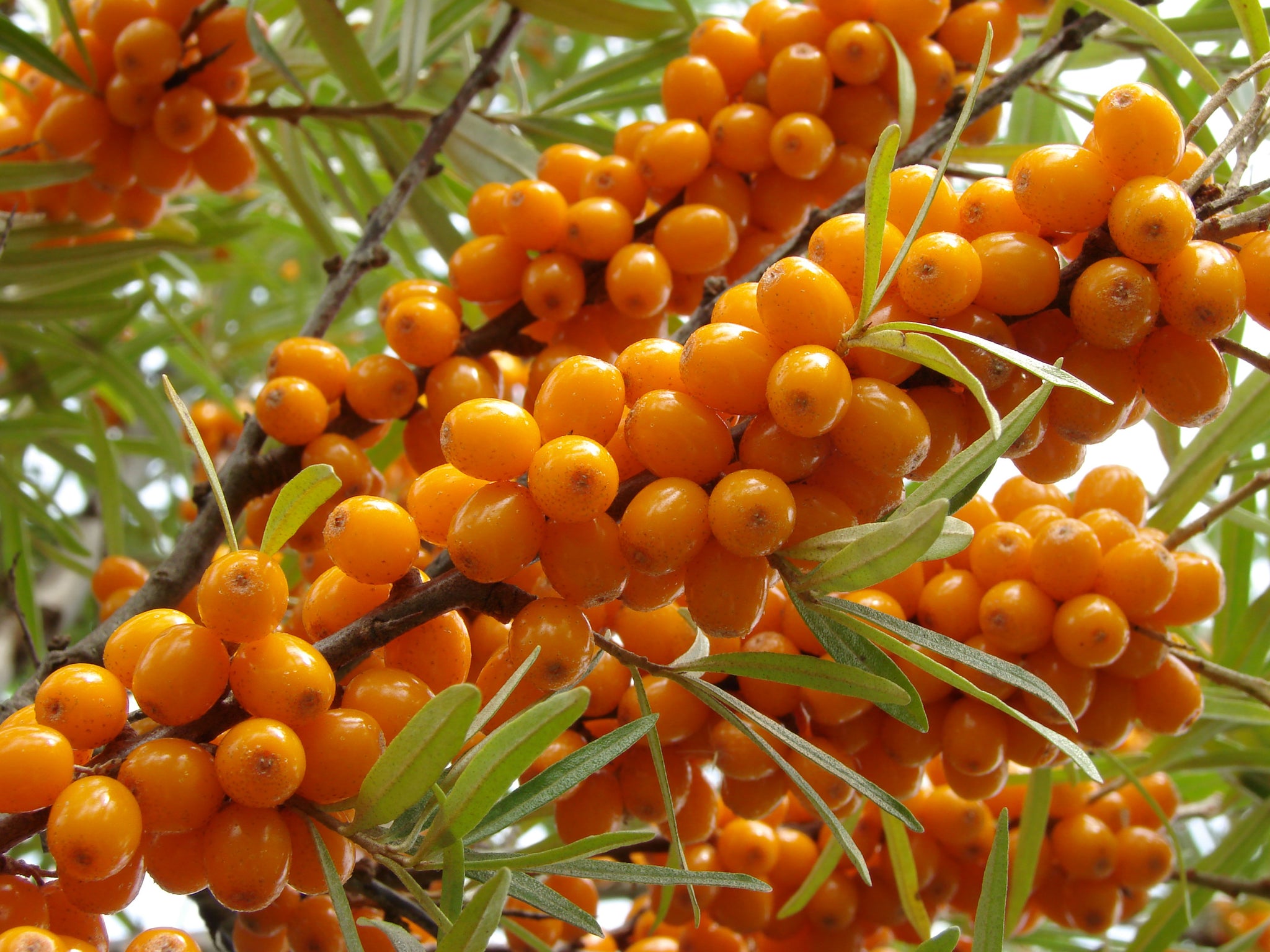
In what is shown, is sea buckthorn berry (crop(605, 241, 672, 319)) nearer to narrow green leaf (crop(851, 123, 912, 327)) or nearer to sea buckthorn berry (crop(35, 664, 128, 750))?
narrow green leaf (crop(851, 123, 912, 327))

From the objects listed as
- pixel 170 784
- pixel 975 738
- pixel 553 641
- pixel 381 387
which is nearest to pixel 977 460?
pixel 553 641

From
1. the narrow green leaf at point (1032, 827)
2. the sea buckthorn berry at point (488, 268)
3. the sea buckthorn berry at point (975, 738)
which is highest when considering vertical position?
the sea buckthorn berry at point (488, 268)

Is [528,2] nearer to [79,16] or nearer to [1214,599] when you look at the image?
[79,16]

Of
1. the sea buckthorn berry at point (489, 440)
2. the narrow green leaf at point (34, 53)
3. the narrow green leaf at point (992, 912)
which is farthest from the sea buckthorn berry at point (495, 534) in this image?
the narrow green leaf at point (34, 53)

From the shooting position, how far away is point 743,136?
1.06m

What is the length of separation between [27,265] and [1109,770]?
57.2 inches

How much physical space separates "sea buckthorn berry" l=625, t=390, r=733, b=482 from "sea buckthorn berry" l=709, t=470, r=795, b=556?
3cm

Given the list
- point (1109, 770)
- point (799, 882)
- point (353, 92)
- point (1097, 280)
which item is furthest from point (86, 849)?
→ point (1109, 770)

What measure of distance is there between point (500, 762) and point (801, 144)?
714 mm

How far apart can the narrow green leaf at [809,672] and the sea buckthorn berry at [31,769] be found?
377mm

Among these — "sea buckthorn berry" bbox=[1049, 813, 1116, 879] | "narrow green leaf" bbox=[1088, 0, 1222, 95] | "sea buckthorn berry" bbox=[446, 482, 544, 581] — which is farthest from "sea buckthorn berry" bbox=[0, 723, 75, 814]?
"sea buckthorn berry" bbox=[1049, 813, 1116, 879]

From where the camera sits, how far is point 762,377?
2.02ft

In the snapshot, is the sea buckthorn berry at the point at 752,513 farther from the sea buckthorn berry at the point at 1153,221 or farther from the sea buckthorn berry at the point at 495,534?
the sea buckthorn berry at the point at 1153,221

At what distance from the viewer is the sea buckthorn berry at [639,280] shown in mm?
979
